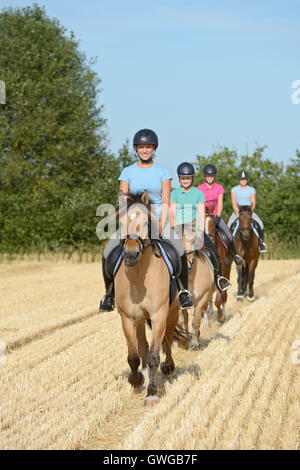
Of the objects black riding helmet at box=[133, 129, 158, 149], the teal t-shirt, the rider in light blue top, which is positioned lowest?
the teal t-shirt

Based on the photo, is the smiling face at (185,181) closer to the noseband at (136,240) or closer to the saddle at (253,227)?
the noseband at (136,240)

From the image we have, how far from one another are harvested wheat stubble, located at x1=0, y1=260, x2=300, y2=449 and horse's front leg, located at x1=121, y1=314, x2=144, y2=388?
0.59ft

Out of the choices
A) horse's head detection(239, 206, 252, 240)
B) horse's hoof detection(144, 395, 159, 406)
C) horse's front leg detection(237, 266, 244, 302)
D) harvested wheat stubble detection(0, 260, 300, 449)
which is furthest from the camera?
horse's front leg detection(237, 266, 244, 302)

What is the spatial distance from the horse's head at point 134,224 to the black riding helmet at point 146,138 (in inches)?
30.1

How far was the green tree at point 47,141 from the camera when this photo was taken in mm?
30609

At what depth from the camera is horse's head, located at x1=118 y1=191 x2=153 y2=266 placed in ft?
18.7

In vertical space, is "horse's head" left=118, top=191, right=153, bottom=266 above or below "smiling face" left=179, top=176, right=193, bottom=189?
below

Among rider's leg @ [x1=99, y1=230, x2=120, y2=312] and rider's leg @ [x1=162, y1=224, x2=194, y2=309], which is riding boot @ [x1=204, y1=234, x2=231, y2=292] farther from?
rider's leg @ [x1=99, y1=230, x2=120, y2=312]

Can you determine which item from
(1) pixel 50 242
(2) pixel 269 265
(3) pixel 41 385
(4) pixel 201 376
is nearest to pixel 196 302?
(4) pixel 201 376

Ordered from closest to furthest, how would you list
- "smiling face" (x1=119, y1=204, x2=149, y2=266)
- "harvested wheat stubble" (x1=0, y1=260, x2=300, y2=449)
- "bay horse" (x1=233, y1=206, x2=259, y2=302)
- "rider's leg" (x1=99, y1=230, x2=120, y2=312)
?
"harvested wheat stubble" (x1=0, y1=260, x2=300, y2=449), "smiling face" (x1=119, y1=204, x2=149, y2=266), "rider's leg" (x1=99, y1=230, x2=120, y2=312), "bay horse" (x1=233, y1=206, x2=259, y2=302)

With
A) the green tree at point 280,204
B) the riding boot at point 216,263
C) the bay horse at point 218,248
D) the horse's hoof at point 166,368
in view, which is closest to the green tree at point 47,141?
the green tree at point 280,204

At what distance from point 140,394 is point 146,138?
297 centimetres

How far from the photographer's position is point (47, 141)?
32.5 metres

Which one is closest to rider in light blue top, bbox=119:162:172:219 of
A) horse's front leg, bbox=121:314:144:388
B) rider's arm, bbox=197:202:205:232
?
horse's front leg, bbox=121:314:144:388
